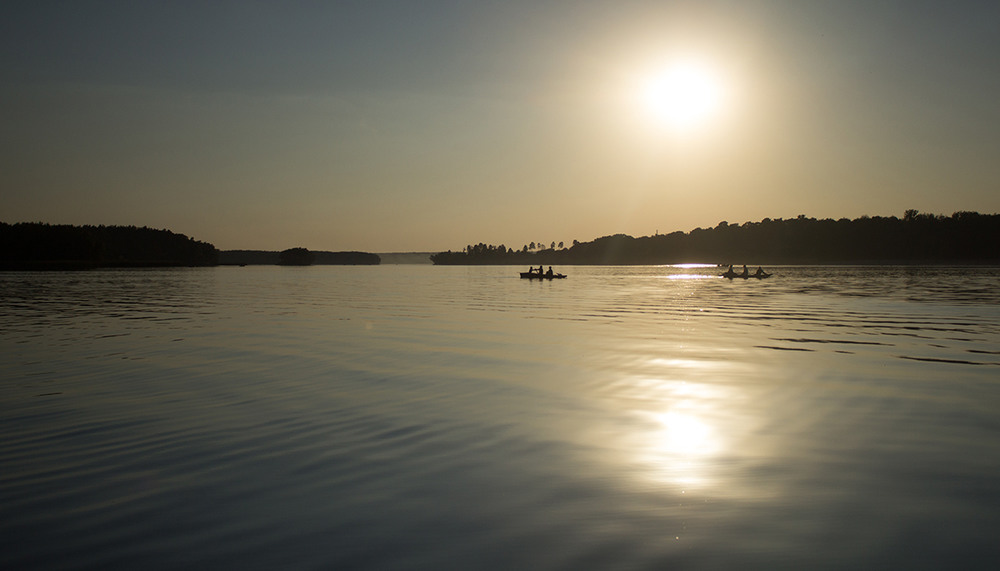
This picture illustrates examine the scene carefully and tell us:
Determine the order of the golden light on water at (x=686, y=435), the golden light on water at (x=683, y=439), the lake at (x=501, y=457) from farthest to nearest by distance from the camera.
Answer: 1. the golden light on water at (x=686, y=435)
2. the golden light on water at (x=683, y=439)
3. the lake at (x=501, y=457)

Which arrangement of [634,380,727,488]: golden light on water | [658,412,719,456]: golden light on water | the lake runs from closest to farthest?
the lake, [634,380,727,488]: golden light on water, [658,412,719,456]: golden light on water

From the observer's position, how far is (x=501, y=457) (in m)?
9.16

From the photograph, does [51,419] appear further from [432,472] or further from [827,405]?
[827,405]

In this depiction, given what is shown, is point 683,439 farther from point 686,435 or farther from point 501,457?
point 501,457

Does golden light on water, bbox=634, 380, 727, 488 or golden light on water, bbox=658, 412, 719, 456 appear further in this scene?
golden light on water, bbox=658, 412, 719, 456

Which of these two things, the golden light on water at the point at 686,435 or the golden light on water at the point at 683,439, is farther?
the golden light on water at the point at 686,435

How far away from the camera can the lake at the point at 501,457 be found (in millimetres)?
6164

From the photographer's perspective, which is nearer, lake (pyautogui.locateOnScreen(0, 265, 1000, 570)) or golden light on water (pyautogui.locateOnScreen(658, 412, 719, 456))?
lake (pyautogui.locateOnScreen(0, 265, 1000, 570))

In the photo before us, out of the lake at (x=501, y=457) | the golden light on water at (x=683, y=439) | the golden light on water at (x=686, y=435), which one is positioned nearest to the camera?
the lake at (x=501, y=457)

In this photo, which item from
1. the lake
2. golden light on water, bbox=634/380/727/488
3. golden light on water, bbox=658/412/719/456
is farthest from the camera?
golden light on water, bbox=658/412/719/456

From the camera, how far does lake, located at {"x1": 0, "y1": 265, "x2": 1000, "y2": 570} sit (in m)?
6.16

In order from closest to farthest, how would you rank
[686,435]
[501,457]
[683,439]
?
[501,457] → [683,439] → [686,435]

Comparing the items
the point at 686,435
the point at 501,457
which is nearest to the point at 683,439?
the point at 686,435

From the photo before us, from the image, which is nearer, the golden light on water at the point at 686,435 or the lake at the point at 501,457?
the lake at the point at 501,457
